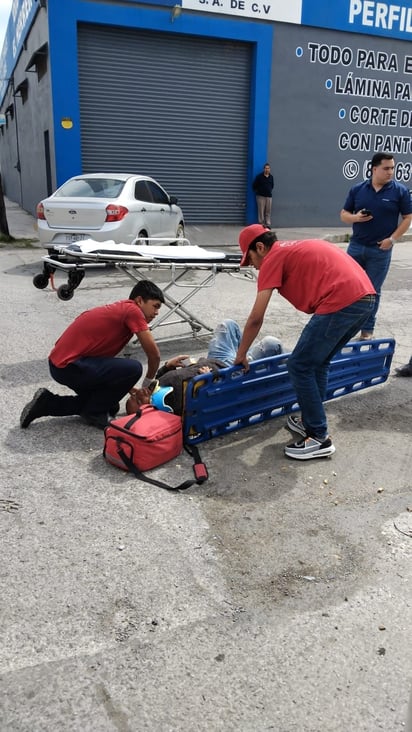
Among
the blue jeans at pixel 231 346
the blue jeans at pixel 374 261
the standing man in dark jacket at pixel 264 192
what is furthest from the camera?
the standing man in dark jacket at pixel 264 192

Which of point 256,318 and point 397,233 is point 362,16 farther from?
point 256,318

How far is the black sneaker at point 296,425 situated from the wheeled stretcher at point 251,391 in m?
0.16

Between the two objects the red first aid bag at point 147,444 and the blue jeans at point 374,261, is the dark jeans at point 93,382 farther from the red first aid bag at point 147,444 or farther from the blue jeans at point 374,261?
the blue jeans at point 374,261

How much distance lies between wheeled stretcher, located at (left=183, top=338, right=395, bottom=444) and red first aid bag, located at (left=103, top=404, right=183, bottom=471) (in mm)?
171

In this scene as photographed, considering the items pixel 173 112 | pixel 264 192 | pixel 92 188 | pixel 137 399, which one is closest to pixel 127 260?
pixel 137 399

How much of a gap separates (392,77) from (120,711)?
19.9m

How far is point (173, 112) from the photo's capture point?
16.2m

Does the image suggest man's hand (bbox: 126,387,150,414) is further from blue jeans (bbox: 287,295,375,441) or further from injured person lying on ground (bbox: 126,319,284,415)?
blue jeans (bbox: 287,295,375,441)

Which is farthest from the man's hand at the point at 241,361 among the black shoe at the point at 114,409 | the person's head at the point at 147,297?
the black shoe at the point at 114,409

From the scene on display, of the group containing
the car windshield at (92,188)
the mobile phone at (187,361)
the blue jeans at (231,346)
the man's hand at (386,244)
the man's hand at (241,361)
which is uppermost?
the car windshield at (92,188)

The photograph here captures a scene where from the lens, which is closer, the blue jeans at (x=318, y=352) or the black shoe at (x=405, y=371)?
the blue jeans at (x=318, y=352)

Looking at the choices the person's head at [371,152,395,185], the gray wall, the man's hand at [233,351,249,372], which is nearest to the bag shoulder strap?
the man's hand at [233,351,249,372]

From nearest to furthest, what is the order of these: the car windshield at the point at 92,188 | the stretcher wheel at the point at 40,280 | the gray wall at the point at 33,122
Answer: the stretcher wheel at the point at 40,280
the car windshield at the point at 92,188
the gray wall at the point at 33,122

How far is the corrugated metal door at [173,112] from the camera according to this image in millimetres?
15172
